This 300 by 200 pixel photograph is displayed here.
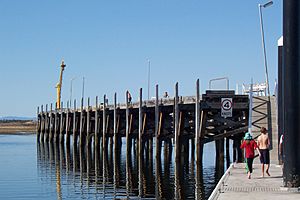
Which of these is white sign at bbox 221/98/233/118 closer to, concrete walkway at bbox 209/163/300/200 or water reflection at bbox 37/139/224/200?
water reflection at bbox 37/139/224/200

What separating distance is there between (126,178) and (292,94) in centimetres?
1721

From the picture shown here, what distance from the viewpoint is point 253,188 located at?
14789mm

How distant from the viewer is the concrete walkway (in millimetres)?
13271

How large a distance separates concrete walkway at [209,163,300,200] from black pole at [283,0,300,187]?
53 cm

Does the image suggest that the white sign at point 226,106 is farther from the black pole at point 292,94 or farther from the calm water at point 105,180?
the black pole at point 292,94

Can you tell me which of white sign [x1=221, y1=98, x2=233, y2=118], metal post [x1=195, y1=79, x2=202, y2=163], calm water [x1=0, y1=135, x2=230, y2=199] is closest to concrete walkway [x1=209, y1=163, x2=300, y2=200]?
calm water [x1=0, y1=135, x2=230, y2=199]

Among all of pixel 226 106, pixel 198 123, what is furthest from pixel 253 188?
pixel 198 123

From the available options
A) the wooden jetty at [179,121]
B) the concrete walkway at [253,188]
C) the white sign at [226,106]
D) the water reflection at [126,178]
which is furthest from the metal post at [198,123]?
the concrete walkway at [253,188]

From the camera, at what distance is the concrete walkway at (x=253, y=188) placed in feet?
43.5

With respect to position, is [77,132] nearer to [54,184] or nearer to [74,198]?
[54,184]

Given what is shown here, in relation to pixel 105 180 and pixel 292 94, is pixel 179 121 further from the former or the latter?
pixel 292 94

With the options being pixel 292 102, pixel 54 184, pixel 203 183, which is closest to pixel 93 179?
pixel 54 184

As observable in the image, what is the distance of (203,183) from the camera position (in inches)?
1067

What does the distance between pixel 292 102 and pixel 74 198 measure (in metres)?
11.7
